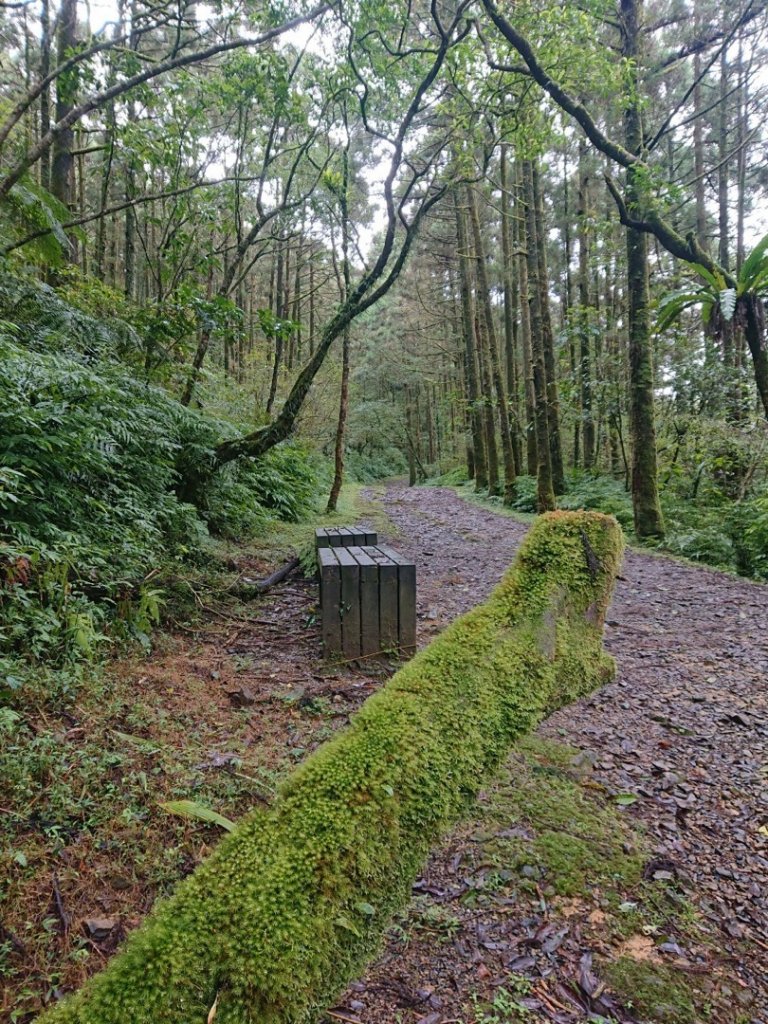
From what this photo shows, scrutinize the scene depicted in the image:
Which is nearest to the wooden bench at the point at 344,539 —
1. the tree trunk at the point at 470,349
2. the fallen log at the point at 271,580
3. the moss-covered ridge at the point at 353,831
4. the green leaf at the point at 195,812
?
the fallen log at the point at 271,580

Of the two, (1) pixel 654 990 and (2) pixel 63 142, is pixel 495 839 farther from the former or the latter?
(2) pixel 63 142

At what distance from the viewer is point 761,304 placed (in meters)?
6.98

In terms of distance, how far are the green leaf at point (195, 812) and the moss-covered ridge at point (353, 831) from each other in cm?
125

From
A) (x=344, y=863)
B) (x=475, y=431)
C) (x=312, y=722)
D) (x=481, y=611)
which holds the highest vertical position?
(x=475, y=431)

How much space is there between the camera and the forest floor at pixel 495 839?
5.41ft

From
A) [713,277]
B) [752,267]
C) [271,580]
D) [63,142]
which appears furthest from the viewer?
[713,277]

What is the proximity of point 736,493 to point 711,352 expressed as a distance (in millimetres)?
2790

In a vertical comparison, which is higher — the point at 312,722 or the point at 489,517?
the point at 489,517

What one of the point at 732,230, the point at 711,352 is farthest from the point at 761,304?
the point at 732,230

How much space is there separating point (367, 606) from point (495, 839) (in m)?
1.97

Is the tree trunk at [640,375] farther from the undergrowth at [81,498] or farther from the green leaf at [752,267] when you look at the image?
the undergrowth at [81,498]

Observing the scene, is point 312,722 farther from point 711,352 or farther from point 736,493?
point 711,352

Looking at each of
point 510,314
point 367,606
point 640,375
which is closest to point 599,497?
point 640,375

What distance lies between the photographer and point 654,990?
1.65m
